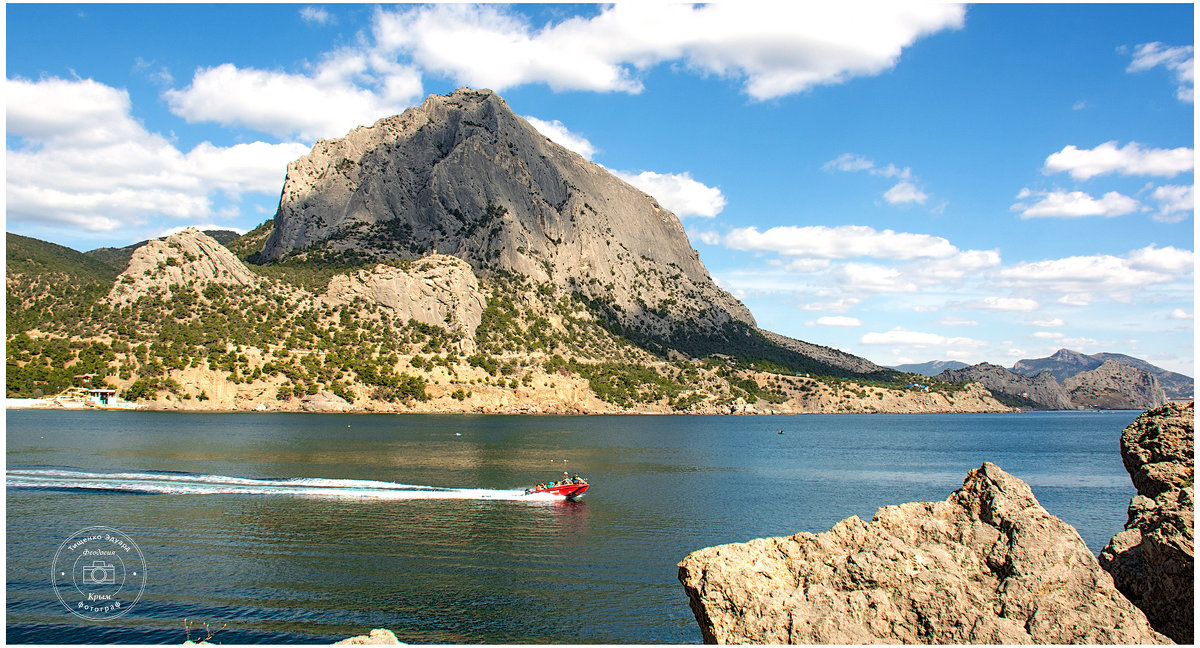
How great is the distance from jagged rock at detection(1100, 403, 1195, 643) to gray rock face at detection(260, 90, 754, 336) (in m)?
Result: 160

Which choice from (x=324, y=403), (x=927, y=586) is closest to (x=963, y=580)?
(x=927, y=586)

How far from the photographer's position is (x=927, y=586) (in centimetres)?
1066

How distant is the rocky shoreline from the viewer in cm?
1030

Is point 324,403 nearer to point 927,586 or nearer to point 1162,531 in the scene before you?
point 927,586

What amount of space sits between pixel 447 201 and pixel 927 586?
172 m

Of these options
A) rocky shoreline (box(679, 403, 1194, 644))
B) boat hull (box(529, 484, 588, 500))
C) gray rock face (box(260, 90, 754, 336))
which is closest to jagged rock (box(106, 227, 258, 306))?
gray rock face (box(260, 90, 754, 336))

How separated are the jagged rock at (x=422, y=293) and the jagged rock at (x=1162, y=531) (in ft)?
429

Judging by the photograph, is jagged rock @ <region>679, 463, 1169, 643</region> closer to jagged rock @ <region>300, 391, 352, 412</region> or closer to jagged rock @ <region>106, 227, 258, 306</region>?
jagged rock @ <region>300, 391, 352, 412</region>

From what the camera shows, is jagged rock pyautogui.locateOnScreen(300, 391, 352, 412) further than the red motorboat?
Yes

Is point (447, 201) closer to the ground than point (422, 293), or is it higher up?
higher up

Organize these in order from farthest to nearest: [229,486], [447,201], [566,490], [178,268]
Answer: [447,201]
[178,268]
[229,486]
[566,490]

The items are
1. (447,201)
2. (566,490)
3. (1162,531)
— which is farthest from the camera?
(447,201)

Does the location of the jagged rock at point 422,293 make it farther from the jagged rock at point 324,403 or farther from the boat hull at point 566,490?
the boat hull at point 566,490

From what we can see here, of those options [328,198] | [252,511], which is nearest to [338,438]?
[252,511]
